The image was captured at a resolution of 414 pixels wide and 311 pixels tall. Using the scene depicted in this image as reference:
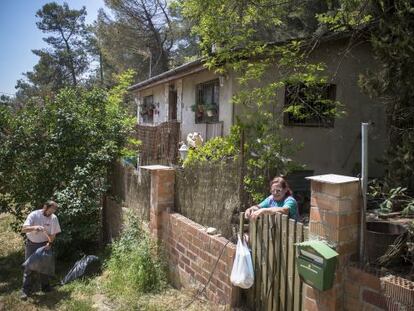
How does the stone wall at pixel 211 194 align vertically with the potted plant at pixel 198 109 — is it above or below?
below

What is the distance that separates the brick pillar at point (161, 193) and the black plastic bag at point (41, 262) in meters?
1.92

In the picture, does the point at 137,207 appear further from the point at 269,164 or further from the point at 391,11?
the point at 391,11

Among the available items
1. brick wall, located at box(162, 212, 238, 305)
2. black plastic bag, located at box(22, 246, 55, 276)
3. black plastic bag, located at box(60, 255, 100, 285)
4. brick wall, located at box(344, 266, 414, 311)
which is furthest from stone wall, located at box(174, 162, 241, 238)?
black plastic bag, located at box(22, 246, 55, 276)

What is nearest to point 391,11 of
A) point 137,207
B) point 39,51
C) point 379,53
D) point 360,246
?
point 379,53

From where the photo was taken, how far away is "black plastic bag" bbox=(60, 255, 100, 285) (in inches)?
287

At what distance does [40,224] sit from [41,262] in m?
0.73

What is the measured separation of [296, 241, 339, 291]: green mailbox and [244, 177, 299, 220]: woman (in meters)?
0.72

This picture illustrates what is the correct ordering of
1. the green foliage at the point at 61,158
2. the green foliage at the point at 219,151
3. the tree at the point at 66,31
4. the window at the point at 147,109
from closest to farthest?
1. the green foliage at the point at 219,151
2. the green foliage at the point at 61,158
3. the window at the point at 147,109
4. the tree at the point at 66,31

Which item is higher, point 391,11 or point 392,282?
point 391,11

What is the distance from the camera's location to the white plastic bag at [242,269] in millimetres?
4284

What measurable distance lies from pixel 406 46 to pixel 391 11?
2.77ft

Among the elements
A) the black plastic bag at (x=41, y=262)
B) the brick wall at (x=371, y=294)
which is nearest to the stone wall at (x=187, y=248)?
the brick wall at (x=371, y=294)

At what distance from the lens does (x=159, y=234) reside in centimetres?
646

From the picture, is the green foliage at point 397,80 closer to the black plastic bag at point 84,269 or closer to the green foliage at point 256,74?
the green foliage at point 256,74
